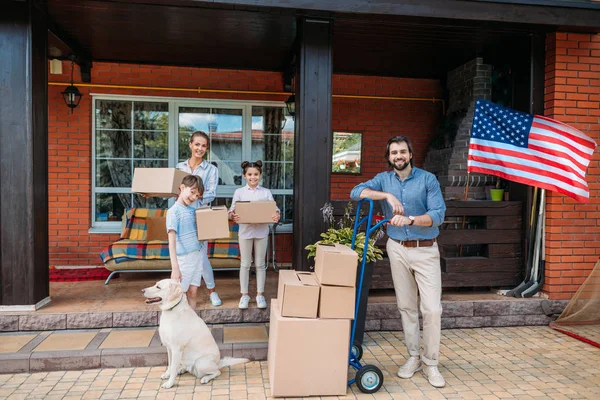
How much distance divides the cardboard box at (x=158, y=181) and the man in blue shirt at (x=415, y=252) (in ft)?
5.63

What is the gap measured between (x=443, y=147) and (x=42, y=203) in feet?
17.9

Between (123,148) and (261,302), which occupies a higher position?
(123,148)

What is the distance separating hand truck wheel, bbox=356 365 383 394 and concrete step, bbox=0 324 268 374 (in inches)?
39.1

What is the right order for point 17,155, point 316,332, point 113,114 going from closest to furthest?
point 316,332
point 17,155
point 113,114

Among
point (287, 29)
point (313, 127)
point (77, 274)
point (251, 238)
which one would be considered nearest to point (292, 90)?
point (287, 29)

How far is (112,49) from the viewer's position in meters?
6.04

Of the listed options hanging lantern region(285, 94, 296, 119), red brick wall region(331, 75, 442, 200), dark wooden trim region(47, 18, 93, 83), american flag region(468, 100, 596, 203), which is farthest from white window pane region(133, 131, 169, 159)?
american flag region(468, 100, 596, 203)

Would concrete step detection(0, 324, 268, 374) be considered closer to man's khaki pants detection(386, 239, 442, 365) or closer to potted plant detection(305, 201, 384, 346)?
potted plant detection(305, 201, 384, 346)

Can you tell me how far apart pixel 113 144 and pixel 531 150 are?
5733 millimetres

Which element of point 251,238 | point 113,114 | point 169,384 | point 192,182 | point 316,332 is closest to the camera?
point 316,332

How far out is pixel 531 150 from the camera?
470 centimetres

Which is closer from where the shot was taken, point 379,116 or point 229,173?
point 229,173

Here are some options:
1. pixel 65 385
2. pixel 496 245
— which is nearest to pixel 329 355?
pixel 65 385

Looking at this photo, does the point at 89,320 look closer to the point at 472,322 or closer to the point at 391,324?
the point at 391,324
